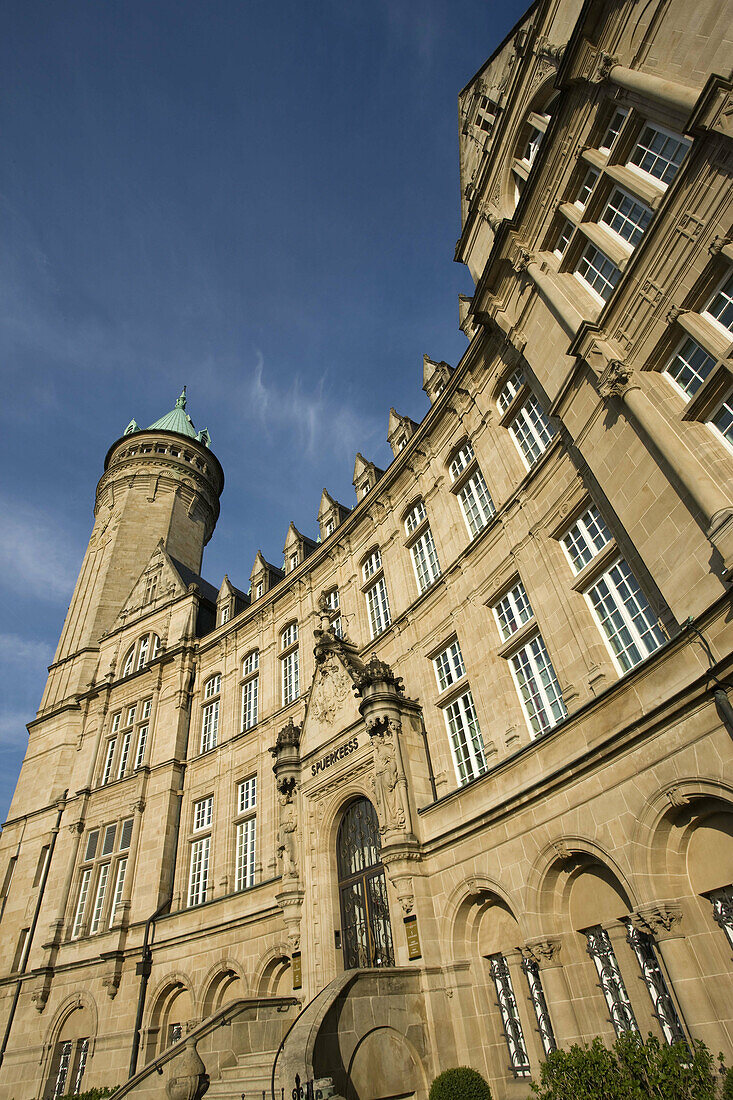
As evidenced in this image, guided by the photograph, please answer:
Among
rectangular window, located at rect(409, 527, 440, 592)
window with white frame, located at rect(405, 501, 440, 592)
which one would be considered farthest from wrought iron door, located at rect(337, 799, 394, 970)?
window with white frame, located at rect(405, 501, 440, 592)

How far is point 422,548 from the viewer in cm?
1956

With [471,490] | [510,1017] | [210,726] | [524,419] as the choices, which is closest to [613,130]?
[524,419]

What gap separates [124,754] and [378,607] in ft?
49.1

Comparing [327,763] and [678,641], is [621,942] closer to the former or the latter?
[678,641]

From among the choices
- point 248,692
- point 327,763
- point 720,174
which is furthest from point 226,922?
point 720,174

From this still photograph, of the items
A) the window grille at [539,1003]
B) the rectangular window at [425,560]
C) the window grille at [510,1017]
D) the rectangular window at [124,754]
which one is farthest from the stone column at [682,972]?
the rectangular window at [124,754]

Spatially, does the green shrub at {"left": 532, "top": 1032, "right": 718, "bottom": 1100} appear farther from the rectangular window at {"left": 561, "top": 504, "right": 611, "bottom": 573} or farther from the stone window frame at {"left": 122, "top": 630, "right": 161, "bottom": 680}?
the stone window frame at {"left": 122, "top": 630, "right": 161, "bottom": 680}

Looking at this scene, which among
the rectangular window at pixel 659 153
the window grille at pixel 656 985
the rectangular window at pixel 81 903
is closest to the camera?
the window grille at pixel 656 985

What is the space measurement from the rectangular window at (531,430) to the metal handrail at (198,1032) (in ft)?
46.1

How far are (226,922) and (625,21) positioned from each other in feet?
80.8

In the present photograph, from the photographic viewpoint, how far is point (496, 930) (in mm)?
12484

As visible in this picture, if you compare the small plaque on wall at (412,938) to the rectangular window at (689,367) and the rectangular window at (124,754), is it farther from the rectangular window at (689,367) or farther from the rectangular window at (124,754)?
the rectangular window at (124,754)

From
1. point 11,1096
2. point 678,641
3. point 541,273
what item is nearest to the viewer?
point 678,641

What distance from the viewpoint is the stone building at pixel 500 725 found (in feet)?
30.8
